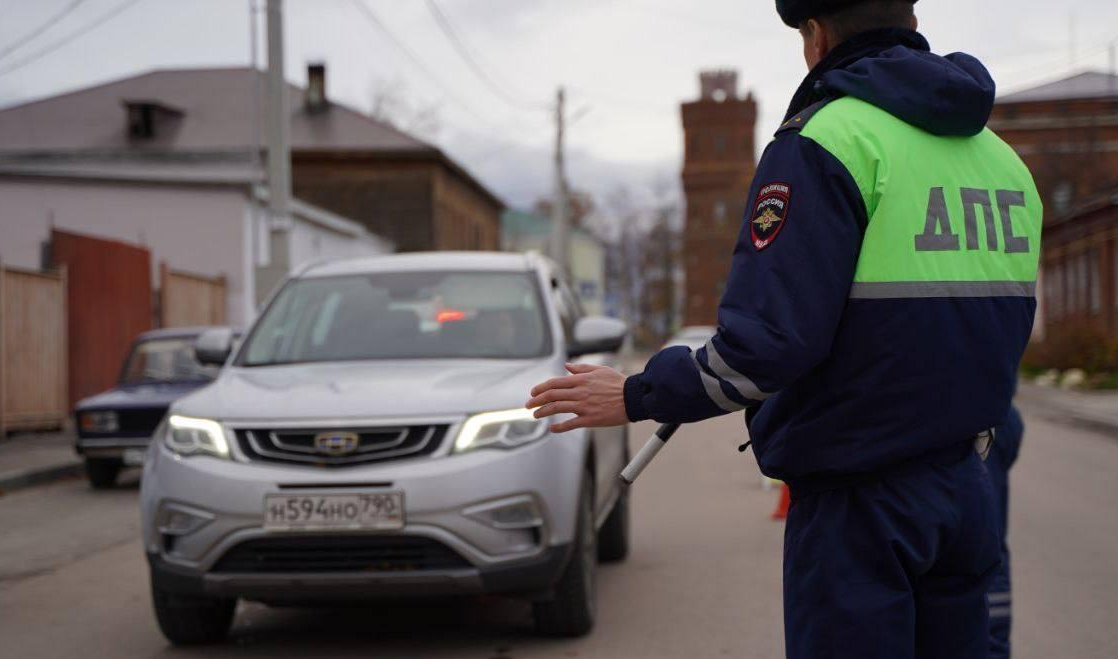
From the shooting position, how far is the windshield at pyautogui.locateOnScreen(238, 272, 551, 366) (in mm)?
6543

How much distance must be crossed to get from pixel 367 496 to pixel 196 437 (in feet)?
2.79

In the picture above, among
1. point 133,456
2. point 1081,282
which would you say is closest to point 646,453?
point 133,456

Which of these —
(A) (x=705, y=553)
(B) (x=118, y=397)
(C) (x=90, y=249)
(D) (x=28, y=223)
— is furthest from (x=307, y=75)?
(A) (x=705, y=553)

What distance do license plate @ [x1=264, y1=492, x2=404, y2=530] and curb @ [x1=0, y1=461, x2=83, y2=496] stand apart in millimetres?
8024

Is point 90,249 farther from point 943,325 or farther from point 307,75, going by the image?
point 307,75

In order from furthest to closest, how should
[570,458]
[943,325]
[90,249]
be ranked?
[90,249]
[570,458]
[943,325]

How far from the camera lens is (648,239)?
107 m

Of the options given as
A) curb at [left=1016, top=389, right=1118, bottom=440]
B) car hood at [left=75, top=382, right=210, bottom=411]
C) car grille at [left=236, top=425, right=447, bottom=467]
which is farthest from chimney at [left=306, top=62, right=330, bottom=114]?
car grille at [left=236, top=425, right=447, bottom=467]

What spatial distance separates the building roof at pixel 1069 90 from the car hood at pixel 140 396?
55.5 metres

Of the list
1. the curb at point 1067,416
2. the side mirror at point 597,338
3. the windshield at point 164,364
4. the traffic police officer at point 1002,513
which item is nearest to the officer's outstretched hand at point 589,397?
the traffic police officer at point 1002,513

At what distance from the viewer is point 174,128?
4941cm

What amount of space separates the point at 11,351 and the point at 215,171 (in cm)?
2881

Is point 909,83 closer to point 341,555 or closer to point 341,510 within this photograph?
point 341,510

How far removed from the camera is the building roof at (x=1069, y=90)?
62.8 meters
